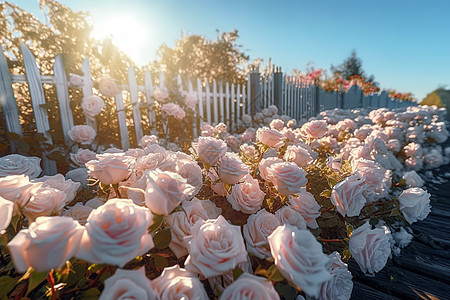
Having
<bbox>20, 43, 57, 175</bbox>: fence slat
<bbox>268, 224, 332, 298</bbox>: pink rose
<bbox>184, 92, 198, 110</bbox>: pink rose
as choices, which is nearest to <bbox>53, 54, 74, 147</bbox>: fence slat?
<bbox>20, 43, 57, 175</bbox>: fence slat

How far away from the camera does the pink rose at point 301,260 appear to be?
0.46m

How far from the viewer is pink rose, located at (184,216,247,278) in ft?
1.73

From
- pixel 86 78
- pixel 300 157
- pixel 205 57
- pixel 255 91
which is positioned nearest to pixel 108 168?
pixel 300 157

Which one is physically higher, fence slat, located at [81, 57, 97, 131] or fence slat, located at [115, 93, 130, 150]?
fence slat, located at [81, 57, 97, 131]

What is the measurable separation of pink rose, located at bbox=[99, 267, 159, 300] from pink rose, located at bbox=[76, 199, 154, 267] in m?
0.05

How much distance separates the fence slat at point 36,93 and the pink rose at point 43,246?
7.76 feet

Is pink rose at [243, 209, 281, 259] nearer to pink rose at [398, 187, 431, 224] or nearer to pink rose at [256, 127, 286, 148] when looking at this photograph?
pink rose at [256, 127, 286, 148]

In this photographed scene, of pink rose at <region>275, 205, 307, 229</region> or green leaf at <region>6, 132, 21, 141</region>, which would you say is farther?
green leaf at <region>6, 132, 21, 141</region>

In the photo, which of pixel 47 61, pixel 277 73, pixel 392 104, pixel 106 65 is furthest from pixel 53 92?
pixel 392 104

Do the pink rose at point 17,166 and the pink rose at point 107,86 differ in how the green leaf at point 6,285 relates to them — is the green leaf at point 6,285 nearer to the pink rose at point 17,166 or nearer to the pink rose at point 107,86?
the pink rose at point 17,166

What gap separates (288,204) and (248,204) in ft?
0.75

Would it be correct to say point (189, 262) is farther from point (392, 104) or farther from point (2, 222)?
point (392, 104)

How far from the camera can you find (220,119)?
16.5 ft

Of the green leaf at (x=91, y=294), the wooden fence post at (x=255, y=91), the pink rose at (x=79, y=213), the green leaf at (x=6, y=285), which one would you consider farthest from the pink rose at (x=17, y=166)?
the wooden fence post at (x=255, y=91)
